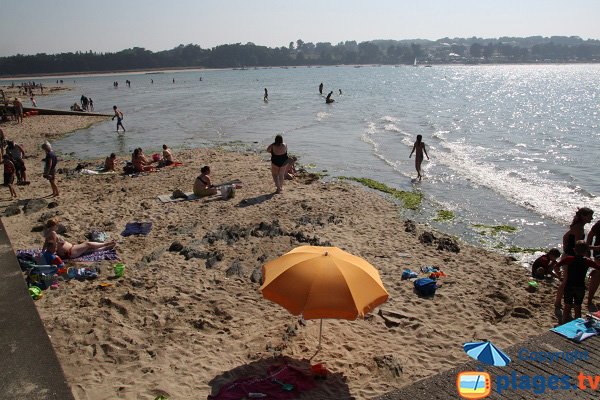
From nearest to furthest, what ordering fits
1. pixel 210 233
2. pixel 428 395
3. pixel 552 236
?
pixel 428 395 < pixel 210 233 < pixel 552 236

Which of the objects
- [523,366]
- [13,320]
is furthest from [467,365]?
[13,320]

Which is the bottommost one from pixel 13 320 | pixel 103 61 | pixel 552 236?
pixel 552 236

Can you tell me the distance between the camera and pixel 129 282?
8.26 meters

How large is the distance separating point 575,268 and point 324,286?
409 cm

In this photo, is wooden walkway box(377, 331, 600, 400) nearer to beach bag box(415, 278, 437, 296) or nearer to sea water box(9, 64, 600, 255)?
beach bag box(415, 278, 437, 296)

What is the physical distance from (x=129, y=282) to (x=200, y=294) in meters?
1.37

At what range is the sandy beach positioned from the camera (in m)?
6.01

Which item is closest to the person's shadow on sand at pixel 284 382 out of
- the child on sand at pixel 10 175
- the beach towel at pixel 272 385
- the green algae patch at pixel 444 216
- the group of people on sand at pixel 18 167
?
the beach towel at pixel 272 385

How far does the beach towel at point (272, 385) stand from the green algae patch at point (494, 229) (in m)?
8.20

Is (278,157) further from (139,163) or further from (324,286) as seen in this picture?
(324,286)

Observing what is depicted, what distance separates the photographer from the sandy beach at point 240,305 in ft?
19.7

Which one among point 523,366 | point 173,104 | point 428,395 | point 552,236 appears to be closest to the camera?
point 428,395

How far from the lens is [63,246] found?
906 cm

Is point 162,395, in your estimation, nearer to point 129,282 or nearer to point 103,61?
point 129,282
